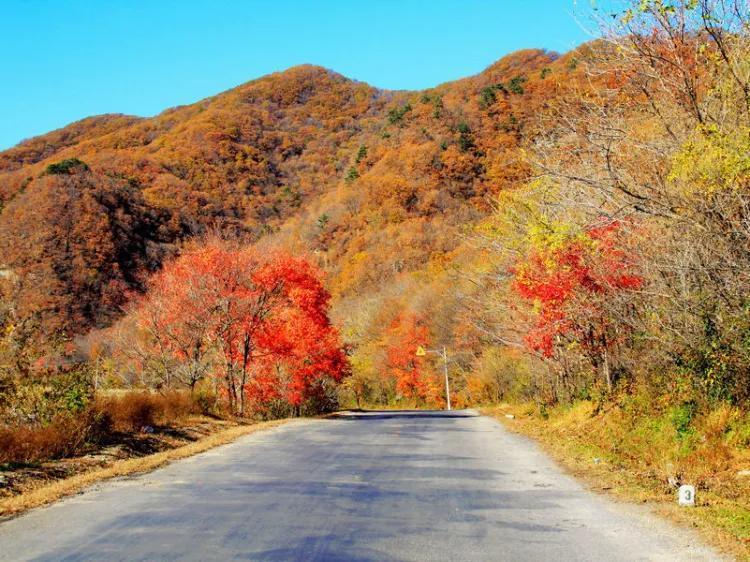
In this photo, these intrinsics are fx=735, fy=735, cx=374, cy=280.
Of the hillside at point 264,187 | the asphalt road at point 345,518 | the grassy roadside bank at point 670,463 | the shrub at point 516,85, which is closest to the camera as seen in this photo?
the asphalt road at point 345,518

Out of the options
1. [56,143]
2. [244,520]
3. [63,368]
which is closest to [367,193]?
[56,143]

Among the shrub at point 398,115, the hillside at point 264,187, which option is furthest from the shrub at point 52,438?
the shrub at point 398,115

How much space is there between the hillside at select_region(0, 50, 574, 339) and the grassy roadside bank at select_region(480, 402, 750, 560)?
123 ft

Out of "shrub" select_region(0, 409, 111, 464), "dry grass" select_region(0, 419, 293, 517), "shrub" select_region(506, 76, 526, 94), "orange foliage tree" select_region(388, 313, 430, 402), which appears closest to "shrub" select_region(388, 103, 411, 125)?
"shrub" select_region(506, 76, 526, 94)

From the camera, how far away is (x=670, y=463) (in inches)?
445

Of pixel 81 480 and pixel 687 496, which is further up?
pixel 81 480

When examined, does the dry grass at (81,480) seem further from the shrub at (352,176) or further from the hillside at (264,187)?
the shrub at (352,176)

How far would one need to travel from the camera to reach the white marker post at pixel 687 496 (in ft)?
27.0

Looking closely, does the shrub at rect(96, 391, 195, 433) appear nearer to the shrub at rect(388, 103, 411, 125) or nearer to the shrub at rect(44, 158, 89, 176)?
the shrub at rect(44, 158, 89, 176)

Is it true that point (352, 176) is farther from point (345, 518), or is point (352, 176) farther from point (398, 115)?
point (345, 518)

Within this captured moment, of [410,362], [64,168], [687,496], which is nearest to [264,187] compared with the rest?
[64,168]

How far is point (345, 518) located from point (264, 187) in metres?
134

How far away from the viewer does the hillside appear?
75.6 metres

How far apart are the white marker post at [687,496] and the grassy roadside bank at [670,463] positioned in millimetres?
121
